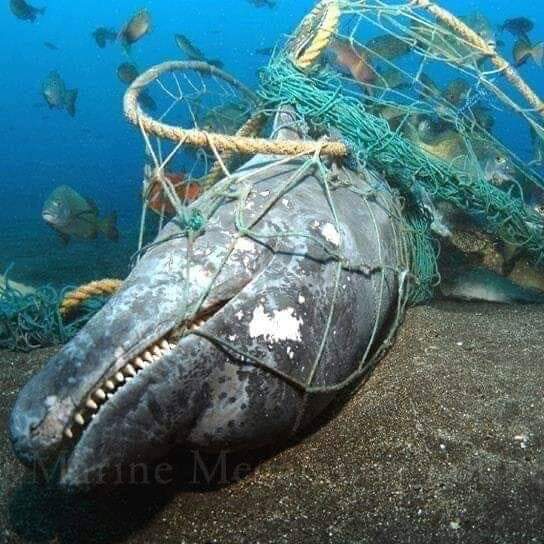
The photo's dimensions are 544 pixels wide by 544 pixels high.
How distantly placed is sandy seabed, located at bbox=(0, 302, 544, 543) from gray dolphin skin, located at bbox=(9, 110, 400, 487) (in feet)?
0.82

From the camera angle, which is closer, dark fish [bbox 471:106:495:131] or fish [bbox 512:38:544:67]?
dark fish [bbox 471:106:495:131]

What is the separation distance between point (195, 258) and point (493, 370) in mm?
1810

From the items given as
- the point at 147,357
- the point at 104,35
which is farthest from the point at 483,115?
the point at 104,35

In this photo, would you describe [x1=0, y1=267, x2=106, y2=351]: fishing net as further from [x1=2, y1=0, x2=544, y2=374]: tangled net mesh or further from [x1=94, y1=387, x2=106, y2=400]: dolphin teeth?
[x1=94, y1=387, x2=106, y2=400]: dolphin teeth

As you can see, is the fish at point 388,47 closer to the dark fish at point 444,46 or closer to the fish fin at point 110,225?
the dark fish at point 444,46

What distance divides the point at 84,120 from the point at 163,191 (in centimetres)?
6623

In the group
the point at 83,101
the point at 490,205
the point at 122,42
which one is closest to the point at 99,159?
the point at 122,42

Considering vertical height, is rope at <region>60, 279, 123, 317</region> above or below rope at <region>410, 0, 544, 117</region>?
below

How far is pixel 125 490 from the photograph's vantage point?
2.26m

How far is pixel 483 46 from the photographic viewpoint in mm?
3965

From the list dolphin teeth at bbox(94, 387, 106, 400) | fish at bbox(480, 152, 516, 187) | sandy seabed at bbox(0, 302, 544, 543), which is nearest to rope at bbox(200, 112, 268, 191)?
sandy seabed at bbox(0, 302, 544, 543)

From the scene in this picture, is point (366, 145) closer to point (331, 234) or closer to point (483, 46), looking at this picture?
point (331, 234)

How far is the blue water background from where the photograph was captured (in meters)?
9.49

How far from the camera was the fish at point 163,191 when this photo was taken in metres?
3.02
